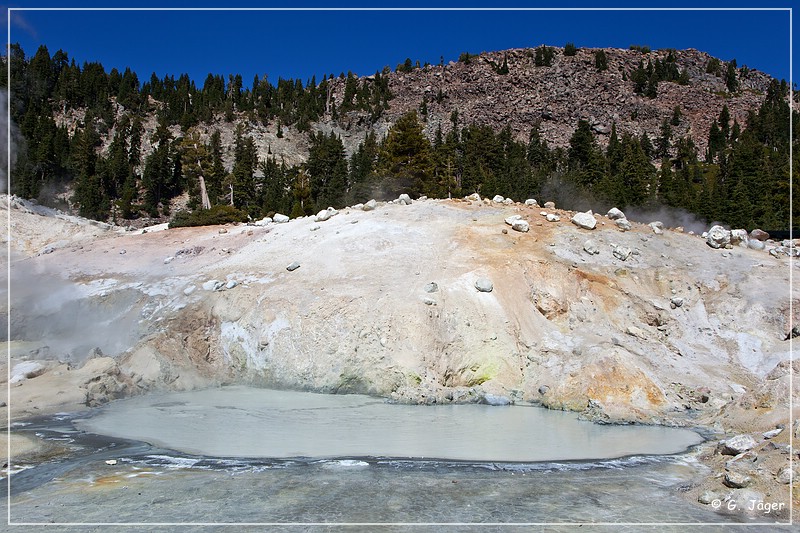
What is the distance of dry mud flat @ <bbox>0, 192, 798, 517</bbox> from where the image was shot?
521 inches

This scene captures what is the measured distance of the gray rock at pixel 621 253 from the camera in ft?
59.7

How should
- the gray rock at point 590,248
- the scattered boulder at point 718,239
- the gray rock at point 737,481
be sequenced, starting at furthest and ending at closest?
1. the scattered boulder at point 718,239
2. the gray rock at point 590,248
3. the gray rock at point 737,481

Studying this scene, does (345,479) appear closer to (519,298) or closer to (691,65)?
(519,298)

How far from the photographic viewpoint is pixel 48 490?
23.9ft

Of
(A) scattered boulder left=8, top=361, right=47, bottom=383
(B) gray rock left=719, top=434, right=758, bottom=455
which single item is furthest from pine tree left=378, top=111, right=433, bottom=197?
(B) gray rock left=719, top=434, right=758, bottom=455

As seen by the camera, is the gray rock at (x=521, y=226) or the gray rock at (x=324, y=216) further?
the gray rock at (x=324, y=216)

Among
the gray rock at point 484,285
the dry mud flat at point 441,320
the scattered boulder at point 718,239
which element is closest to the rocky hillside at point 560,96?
the dry mud flat at point 441,320

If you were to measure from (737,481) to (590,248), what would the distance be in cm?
1144

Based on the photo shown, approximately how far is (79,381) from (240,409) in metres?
3.49

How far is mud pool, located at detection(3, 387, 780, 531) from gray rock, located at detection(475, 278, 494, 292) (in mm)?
3846

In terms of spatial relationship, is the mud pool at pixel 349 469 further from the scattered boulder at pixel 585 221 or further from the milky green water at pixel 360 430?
the scattered boulder at pixel 585 221

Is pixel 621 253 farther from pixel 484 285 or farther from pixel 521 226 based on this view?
pixel 484 285

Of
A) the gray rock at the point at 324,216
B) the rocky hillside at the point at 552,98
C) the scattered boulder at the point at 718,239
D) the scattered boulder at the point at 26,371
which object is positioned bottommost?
the scattered boulder at the point at 26,371

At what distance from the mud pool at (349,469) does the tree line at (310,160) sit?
31.8m
